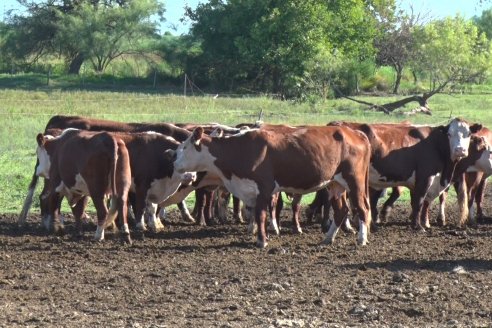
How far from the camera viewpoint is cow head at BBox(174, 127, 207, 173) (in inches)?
570

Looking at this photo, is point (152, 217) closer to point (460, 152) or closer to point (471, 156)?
point (460, 152)

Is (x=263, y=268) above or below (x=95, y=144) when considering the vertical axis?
below

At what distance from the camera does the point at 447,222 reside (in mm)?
17266

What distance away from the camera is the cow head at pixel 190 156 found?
14477mm

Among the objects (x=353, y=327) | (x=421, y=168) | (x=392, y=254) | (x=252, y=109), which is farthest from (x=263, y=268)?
(x=252, y=109)

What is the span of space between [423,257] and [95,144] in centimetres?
458

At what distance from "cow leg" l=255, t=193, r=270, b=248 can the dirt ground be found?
22 cm

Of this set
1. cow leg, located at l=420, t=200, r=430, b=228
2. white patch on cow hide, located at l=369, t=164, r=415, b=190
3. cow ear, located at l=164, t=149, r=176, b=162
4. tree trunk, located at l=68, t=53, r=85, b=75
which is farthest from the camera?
tree trunk, located at l=68, t=53, r=85, b=75

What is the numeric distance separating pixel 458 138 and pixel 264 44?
4424 centimetres

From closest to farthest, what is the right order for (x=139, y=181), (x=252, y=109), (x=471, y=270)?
(x=471, y=270) < (x=139, y=181) < (x=252, y=109)

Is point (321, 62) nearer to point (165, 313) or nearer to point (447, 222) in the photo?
point (447, 222)

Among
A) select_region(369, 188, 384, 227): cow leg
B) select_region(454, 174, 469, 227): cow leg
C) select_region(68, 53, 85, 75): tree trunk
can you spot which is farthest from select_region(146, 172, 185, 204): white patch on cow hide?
select_region(68, 53, 85, 75): tree trunk

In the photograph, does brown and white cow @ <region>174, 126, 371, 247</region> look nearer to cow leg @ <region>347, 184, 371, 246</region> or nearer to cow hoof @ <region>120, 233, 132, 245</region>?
cow leg @ <region>347, 184, 371, 246</region>

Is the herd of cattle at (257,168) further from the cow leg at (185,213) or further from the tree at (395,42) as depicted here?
the tree at (395,42)
